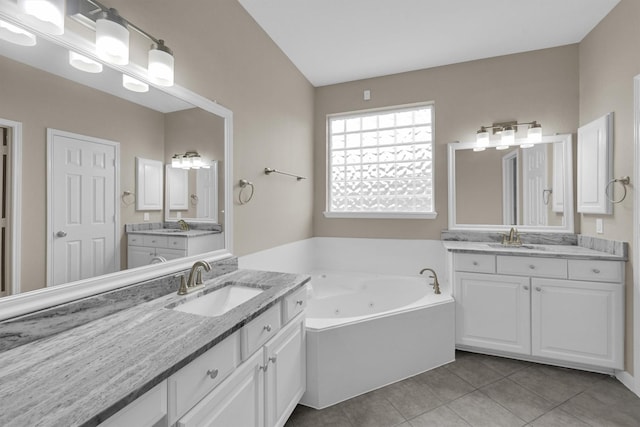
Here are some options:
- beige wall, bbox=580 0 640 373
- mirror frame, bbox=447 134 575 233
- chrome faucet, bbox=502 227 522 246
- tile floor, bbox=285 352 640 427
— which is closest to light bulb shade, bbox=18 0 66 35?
tile floor, bbox=285 352 640 427

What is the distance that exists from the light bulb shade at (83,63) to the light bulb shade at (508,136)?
10.2 feet

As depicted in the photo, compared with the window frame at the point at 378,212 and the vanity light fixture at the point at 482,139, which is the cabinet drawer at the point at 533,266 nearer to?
the window frame at the point at 378,212

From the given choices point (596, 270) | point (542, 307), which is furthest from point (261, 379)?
point (596, 270)

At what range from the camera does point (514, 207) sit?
2.86m

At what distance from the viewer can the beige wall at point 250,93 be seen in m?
1.66

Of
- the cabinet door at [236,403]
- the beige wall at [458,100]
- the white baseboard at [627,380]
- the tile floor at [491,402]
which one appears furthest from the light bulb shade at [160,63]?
the white baseboard at [627,380]

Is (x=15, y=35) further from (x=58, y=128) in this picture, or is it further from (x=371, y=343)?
(x=371, y=343)

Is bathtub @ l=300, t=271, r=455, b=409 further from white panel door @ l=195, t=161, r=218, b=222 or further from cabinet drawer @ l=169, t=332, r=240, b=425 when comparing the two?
white panel door @ l=195, t=161, r=218, b=222

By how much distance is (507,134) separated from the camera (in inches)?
109

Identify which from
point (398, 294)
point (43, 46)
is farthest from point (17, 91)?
point (398, 294)

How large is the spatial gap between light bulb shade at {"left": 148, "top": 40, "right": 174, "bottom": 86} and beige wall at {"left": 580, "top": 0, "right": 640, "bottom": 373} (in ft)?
9.48

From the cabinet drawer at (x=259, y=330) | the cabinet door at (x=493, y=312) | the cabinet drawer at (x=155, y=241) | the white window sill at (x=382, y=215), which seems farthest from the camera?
the white window sill at (x=382, y=215)

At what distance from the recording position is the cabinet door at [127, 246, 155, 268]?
134 centimetres

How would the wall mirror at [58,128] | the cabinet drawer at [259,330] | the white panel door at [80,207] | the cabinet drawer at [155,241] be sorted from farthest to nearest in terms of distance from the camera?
the cabinet drawer at [155,241]
the cabinet drawer at [259,330]
the white panel door at [80,207]
the wall mirror at [58,128]
